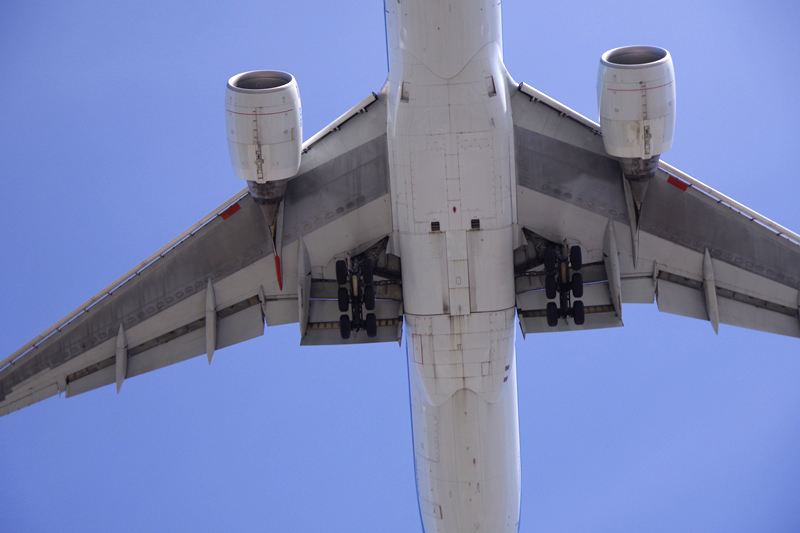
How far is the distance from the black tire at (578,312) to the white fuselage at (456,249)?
40.0 inches

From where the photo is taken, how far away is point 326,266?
63.5ft

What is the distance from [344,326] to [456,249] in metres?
2.49

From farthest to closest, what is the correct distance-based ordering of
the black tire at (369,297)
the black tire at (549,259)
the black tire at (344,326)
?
the black tire at (344,326), the black tire at (369,297), the black tire at (549,259)

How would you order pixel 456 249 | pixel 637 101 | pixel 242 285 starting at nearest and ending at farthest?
pixel 637 101, pixel 456 249, pixel 242 285

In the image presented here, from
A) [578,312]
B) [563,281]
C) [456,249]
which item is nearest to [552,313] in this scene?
[578,312]

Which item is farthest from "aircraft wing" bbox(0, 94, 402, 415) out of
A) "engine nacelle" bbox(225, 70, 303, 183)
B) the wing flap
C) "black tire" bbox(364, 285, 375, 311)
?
"engine nacelle" bbox(225, 70, 303, 183)

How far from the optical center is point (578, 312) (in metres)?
18.6

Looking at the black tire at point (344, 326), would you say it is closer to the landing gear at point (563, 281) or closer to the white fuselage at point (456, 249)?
the white fuselage at point (456, 249)

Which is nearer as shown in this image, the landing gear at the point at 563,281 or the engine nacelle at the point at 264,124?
the engine nacelle at the point at 264,124

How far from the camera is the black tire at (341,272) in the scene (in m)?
18.5

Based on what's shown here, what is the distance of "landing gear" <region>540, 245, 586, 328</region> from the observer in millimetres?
18359

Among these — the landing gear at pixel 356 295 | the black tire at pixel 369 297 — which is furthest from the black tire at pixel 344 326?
the black tire at pixel 369 297

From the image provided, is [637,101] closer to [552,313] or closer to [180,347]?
[552,313]

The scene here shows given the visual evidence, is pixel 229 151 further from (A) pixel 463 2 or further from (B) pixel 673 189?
(B) pixel 673 189
